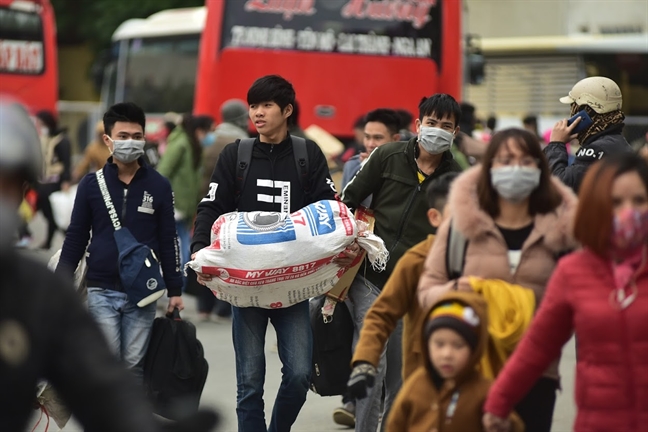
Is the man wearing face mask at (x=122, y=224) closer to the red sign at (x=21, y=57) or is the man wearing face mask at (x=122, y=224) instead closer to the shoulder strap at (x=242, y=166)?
the shoulder strap at (x=242, y=166)

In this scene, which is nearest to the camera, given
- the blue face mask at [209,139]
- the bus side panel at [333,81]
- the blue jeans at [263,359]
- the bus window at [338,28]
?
the blue jeans at [263,359]

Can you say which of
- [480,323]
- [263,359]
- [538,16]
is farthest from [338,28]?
[538,16]

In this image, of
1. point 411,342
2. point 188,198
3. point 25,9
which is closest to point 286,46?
point 188,198

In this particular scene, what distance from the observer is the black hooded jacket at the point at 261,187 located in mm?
6254

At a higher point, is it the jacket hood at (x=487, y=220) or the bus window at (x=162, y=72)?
the bus window at (x=162, y=72)

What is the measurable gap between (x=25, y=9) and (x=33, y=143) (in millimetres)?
22010

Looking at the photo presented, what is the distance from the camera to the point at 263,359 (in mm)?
6250

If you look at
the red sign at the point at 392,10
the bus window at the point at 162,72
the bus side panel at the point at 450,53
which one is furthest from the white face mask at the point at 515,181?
the bus window at the point at 162,72

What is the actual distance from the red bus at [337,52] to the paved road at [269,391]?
457 cm

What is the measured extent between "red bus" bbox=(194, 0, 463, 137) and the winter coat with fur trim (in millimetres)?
11257

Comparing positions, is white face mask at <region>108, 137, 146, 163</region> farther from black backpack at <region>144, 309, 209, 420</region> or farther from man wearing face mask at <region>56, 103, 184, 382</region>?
black backpack at <region>144, 309, 209, 420</region>

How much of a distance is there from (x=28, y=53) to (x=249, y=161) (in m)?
18.6

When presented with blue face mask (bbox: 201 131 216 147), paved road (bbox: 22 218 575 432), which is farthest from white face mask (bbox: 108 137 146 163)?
blue face mask (bbox: 201 131 216 147)

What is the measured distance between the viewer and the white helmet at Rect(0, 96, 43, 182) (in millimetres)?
2611
